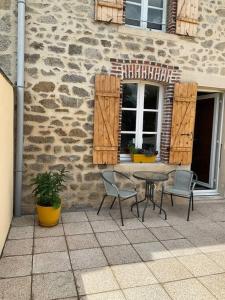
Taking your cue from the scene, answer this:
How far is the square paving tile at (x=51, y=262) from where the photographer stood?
2879 mm

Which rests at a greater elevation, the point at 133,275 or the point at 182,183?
the point at 182,183

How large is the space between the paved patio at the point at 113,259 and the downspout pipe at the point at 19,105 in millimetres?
426

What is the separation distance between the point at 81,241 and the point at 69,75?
2602 millimetres

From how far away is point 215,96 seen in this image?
5.91m

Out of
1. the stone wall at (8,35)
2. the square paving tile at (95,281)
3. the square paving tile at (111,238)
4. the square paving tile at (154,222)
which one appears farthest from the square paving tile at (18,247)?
the stone wall at (8,35)

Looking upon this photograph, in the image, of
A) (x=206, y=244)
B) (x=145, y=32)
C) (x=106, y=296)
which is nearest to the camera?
(x=106, y=296)

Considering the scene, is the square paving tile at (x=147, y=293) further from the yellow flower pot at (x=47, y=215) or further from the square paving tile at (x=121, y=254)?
the yellow flower pot at (x=47, y=215)

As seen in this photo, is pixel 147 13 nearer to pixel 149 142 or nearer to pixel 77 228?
pixel 149 142

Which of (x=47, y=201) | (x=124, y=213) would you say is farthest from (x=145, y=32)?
(x=47, y=201)

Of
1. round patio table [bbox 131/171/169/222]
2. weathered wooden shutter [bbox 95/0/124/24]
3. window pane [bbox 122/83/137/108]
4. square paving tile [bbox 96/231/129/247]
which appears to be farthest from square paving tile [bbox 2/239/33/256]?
weathered wooden shutter [bbox 95/0/124/24]

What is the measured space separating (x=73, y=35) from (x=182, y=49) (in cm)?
200

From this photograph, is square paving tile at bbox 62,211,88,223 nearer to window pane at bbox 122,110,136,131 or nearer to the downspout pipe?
the downspout pipe

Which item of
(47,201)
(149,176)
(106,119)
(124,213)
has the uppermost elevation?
(106,119)

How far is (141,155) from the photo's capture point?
16.6 ft
